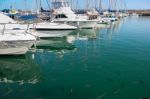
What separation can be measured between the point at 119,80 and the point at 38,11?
30.2 metres

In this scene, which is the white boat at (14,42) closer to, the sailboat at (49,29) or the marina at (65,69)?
the marina at (65,69)

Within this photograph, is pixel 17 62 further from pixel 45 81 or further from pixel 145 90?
pixel 145 90

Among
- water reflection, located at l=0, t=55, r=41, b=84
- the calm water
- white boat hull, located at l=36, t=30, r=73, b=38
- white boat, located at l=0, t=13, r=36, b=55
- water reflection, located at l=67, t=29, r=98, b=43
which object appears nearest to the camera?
the calm water

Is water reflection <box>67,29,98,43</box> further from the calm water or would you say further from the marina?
the calm water

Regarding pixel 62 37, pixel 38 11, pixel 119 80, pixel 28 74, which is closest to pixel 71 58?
pixel 28 74

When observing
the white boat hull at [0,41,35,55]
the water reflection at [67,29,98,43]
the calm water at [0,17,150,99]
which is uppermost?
the white boat hull at [0,41,35,55]

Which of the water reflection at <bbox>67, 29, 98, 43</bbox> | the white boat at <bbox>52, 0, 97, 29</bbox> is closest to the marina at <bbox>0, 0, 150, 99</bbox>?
the water reflection at <bbox>67, 29, 98, 43</bbox>

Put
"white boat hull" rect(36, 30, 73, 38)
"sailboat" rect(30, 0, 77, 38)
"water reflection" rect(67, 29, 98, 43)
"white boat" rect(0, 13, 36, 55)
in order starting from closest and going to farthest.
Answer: "white boat" rect(0, 13, 36, 55), "sailboat" rect(30, 0, 77, 38), "white boat hull" rect(36, 30, 73, 38), "water reflection" rect(67, 29, 98, 43)

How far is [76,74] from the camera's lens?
40.2 feet

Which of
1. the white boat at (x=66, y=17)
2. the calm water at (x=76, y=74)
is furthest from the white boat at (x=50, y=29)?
the white boat at (x=66, y=17)

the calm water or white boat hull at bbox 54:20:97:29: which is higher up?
white boat hull at bbox 54:20:97:29

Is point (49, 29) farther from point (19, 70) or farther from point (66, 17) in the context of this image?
point (66, 17)

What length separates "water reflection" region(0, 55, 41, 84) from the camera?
37.3 ft

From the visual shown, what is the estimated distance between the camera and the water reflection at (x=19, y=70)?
37.3ft
